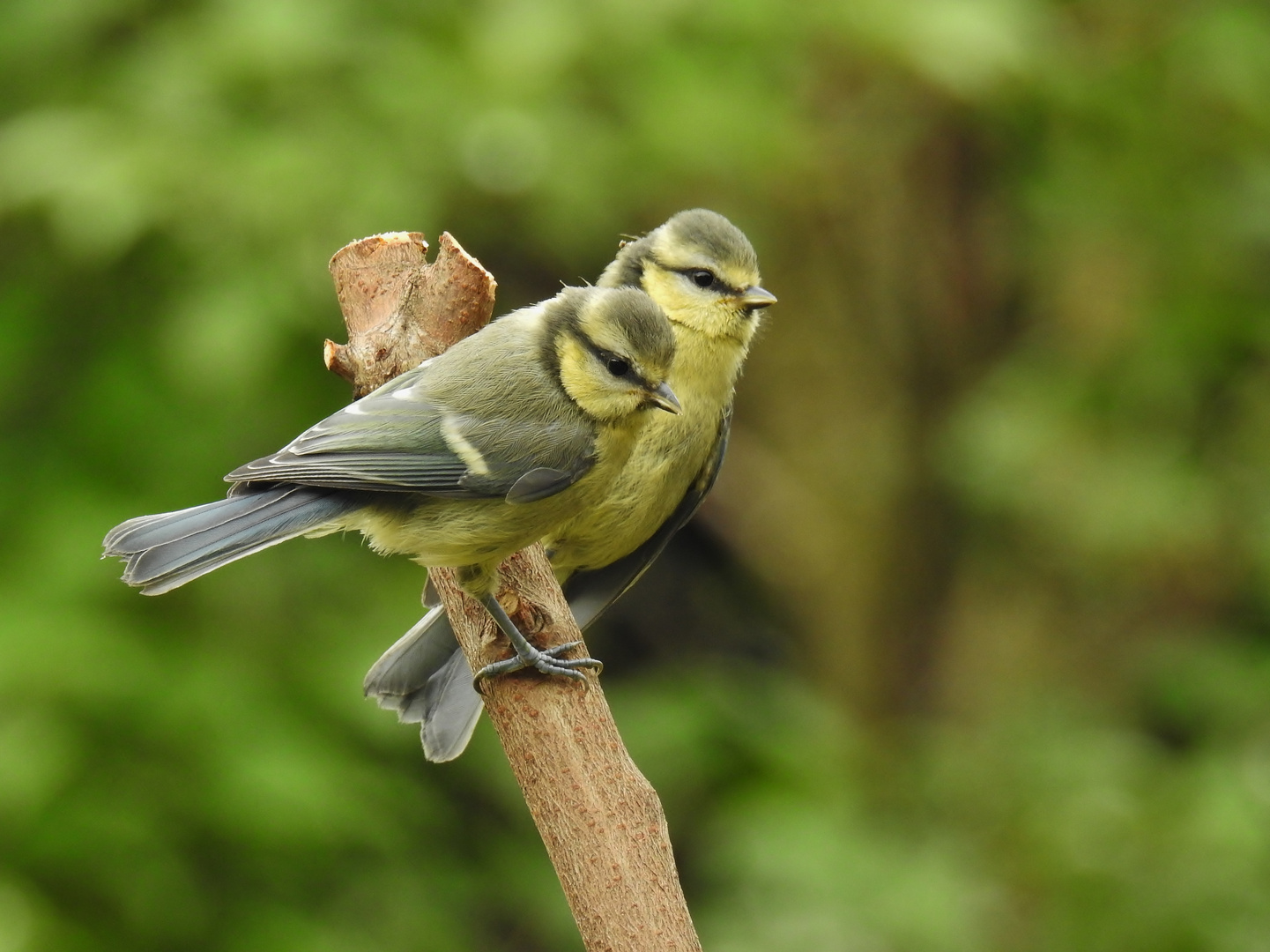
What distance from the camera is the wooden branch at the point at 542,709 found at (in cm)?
153

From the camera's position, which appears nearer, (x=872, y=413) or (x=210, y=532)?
(x=210, y=532)

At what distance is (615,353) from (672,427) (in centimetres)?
41

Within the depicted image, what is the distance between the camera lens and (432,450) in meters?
1.88

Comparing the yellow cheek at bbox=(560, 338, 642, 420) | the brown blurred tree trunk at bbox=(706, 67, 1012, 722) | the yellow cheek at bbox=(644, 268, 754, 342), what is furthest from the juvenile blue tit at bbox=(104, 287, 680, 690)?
the brown blurred tree trunk at bbox=(706, 67, 1012, 722)

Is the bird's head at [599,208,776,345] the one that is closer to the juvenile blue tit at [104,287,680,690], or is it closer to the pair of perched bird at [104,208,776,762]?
the pair of perched bird at [104,208,776,762]

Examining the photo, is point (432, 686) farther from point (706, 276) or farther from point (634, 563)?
point (706, 276)

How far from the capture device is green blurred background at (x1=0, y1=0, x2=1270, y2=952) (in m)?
2.38

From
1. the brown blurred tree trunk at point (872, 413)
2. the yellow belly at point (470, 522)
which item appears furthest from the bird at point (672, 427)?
the brown blurred tree trunk at point (872, 413)

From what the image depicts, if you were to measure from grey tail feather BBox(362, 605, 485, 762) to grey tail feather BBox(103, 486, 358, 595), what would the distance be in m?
0.35

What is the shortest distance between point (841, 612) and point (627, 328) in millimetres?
2186

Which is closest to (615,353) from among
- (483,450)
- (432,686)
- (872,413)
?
(483,450)

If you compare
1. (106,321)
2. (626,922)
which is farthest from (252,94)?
(626,922)

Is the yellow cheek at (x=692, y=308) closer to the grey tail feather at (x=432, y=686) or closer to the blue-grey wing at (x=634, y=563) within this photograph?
the blue-grey wing at (x=634, y=563)

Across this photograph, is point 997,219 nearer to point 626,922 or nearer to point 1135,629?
point 1135,629
